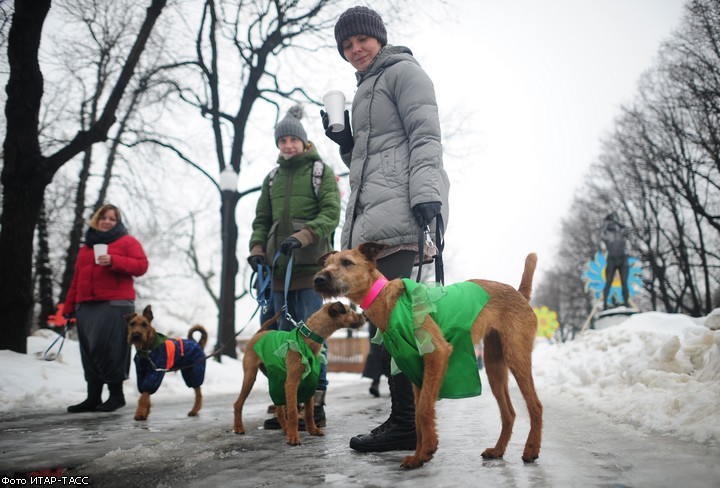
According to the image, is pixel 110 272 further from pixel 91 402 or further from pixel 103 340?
pixel 91 402

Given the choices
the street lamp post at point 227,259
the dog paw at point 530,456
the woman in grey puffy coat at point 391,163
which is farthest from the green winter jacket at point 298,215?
the street lamp post at point 227,259

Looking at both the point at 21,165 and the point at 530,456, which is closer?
the point at 530,456

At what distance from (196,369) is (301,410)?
1.62 m

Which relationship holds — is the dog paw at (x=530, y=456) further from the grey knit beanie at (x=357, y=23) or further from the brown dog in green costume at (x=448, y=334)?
the grey knit beanie at (x=357, y=23)

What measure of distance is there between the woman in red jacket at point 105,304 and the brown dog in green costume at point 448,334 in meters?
4.01

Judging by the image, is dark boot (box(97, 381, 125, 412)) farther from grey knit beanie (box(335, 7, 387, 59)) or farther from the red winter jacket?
grey knit beanie (box(335, 7, 387, 59))

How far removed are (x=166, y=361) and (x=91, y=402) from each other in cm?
121

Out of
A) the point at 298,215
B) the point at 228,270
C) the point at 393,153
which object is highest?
the point at 228,270

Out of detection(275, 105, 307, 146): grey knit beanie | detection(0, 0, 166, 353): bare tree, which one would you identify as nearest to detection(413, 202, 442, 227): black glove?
detection(275, 105, 307, 146): grey knit beanie

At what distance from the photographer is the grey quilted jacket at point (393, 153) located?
10.6 ft

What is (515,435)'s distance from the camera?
349 cm

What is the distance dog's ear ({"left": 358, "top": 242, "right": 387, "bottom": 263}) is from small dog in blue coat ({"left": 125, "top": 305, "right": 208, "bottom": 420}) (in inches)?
123

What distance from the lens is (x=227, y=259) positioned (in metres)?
12.8

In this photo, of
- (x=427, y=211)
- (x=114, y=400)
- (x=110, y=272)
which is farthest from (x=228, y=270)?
(x=427, y=211)
